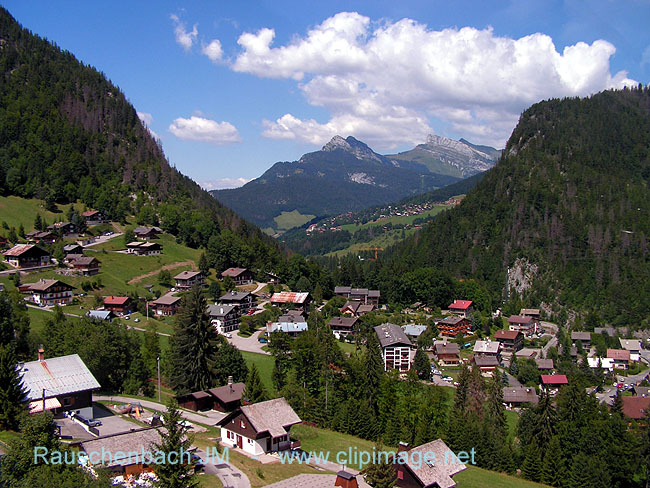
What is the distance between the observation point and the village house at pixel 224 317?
85.4m

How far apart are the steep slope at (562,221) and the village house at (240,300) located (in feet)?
119

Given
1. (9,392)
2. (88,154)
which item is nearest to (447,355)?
(9,392)

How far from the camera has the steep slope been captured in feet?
443

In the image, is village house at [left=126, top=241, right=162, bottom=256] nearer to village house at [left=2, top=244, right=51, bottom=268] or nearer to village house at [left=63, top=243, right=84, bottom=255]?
village house at [left=63, top=243, right=84, bottom=255]

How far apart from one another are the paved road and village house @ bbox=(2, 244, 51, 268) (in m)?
49.5

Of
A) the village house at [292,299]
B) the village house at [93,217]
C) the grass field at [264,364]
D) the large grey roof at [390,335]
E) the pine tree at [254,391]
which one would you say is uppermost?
the village house at [93,217]

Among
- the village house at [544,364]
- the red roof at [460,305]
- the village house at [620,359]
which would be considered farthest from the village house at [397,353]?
the village house at [620,359]

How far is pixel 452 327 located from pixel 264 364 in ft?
148

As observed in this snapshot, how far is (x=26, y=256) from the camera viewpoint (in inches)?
3406

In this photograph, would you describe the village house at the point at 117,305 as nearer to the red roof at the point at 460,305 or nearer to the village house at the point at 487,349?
the village house at the point at 487,349

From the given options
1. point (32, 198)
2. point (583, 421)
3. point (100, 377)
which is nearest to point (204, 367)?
point (100, 377)

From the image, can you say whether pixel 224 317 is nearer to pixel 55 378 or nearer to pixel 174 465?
pixel 55 378

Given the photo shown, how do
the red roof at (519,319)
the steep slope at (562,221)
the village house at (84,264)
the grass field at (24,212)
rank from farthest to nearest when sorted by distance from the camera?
the steep slope at (562,221), the red roof at (519,319), the grass field at (24,212), the village house at (84,264)

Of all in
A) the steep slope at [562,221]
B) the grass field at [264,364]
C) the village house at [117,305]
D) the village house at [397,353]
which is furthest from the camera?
the steep slope at [562,221]
